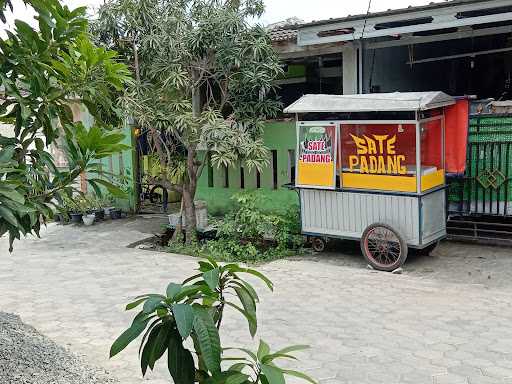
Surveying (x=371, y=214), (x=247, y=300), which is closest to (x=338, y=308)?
(x=371, y=214)

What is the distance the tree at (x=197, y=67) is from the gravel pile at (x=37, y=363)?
156 inches

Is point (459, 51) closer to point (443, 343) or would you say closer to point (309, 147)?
point (309, 147)

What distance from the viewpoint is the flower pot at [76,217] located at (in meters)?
11.6

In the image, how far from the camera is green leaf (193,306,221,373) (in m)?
1.95

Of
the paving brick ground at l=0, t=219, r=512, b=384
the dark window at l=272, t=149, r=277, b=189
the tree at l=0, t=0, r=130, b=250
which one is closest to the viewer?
the tree at l=0, t=0, r=130, b=250

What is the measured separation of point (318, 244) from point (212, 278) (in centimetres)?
648

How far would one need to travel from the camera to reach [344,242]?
29.0 ft

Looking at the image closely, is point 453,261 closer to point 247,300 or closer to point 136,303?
point 247,300

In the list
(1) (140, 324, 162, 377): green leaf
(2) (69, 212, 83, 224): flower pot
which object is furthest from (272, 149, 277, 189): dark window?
(1) (140, 324, 162, 377): green leaf

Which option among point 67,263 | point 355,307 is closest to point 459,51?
point 355,307

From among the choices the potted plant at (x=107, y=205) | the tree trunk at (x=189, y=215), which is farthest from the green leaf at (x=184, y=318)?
the potted plant at (x=107, y=205)

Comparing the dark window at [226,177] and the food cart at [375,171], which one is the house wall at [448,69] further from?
the dark window at [226,177]

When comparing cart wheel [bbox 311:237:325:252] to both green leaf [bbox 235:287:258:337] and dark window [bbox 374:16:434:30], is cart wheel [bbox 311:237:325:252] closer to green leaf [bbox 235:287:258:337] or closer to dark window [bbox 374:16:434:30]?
dark window [bbox 374:16:434:30]

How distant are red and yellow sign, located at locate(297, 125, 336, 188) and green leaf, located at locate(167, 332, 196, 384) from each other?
5943mm
